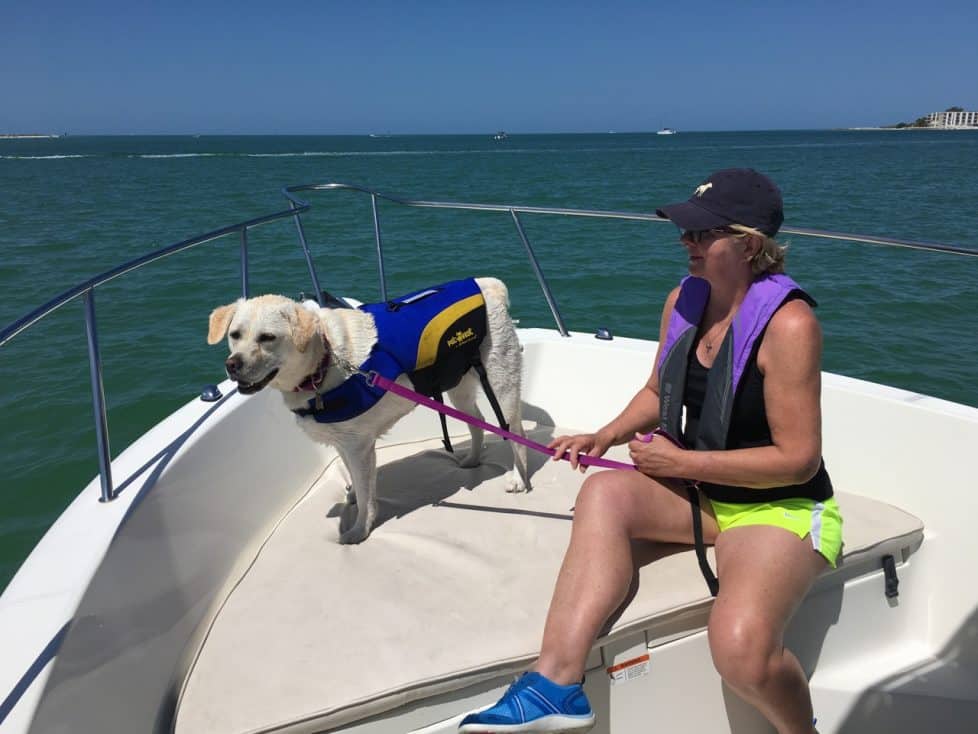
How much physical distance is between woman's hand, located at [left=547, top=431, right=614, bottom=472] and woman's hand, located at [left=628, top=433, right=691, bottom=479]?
0.15m

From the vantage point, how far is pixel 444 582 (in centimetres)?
243

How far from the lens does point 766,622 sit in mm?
1782

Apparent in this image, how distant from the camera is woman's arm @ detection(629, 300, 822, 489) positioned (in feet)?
6.10

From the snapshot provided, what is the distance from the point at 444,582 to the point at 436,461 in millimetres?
1133

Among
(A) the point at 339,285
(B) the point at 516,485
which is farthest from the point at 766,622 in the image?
(A) the point at 339,285

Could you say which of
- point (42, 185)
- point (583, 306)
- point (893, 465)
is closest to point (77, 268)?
point (583, 306)

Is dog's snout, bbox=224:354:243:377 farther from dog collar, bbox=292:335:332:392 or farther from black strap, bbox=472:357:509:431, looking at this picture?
black strap, bbox=472:357:509:431

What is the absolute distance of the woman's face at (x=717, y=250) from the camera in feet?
6.40

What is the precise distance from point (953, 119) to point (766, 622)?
17961 cm

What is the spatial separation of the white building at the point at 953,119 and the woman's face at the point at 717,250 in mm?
175761

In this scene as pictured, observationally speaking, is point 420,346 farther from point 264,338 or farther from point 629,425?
point 629,425

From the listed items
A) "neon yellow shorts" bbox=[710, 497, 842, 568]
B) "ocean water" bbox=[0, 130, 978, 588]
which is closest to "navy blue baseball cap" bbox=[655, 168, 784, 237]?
"neon yellow shorts" bbox=[710, 497, 842, 568]

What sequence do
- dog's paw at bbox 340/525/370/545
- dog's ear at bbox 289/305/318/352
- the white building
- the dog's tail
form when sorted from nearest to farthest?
dog's ear at bbox 289/305/318/352
dog's paw at bbox 340/525/370/545
the dog's tail
the white building

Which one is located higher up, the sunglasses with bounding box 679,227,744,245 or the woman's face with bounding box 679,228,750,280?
the sunglasses with bounding box 679,227,744,245
